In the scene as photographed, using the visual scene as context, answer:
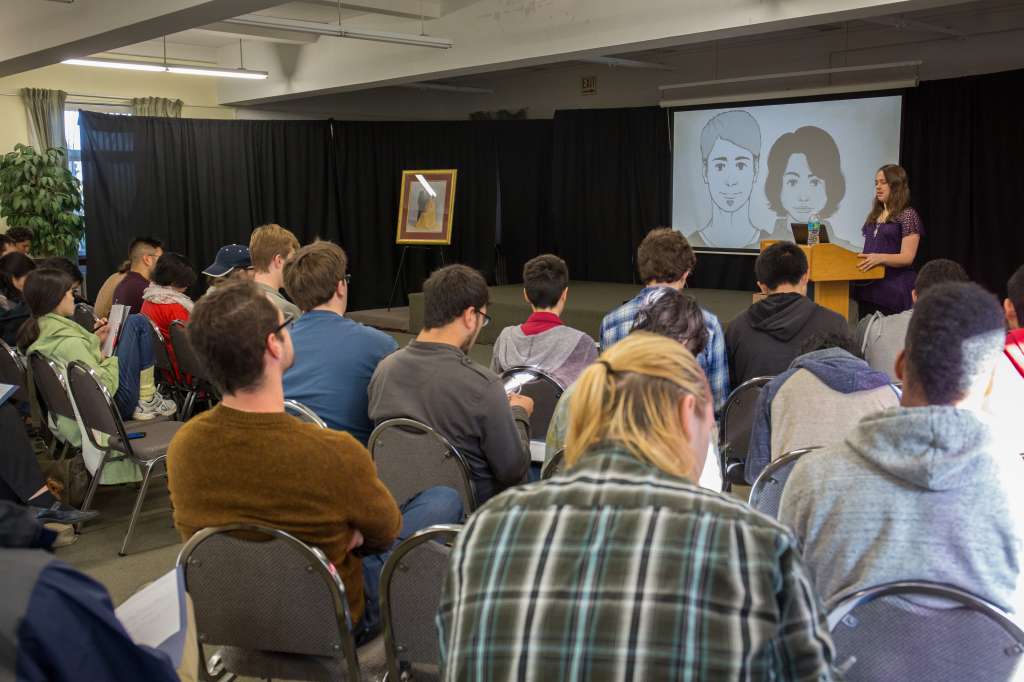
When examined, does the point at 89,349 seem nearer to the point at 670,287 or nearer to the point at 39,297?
the point at 39,297

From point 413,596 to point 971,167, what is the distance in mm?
7255

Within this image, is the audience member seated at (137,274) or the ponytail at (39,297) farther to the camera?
the audience member seated at (137,274)

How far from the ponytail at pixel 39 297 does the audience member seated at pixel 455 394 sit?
2005mm

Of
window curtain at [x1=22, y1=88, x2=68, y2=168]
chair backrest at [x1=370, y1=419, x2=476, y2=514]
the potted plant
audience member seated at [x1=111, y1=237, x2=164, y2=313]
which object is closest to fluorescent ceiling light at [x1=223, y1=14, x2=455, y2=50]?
audience member seated at [x1=111, y1=237, x2=164, y2=313]

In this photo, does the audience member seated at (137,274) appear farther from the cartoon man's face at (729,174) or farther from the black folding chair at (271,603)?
the cartoon man's face at (729,174)

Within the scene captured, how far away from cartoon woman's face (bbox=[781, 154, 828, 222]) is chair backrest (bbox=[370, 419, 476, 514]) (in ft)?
22.0

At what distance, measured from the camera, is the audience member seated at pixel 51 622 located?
89cm

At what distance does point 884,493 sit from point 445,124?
9.70 meters

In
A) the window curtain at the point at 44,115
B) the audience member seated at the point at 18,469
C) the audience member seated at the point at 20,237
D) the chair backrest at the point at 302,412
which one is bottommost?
the audience member seated at the point at 18,469

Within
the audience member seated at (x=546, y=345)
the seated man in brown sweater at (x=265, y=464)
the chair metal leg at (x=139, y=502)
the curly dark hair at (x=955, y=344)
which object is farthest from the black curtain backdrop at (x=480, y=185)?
the seated man in brown sweater at (x=265, y=464)

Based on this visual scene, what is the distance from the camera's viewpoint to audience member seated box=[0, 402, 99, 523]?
9.04ft

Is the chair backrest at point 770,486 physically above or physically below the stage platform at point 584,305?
above

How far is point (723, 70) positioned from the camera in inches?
344

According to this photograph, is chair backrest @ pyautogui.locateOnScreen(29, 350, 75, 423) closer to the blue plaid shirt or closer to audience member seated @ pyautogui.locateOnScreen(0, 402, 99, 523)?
audience member seated @ pyautogui.locateOnScreen(0, 402, 99, 523)
